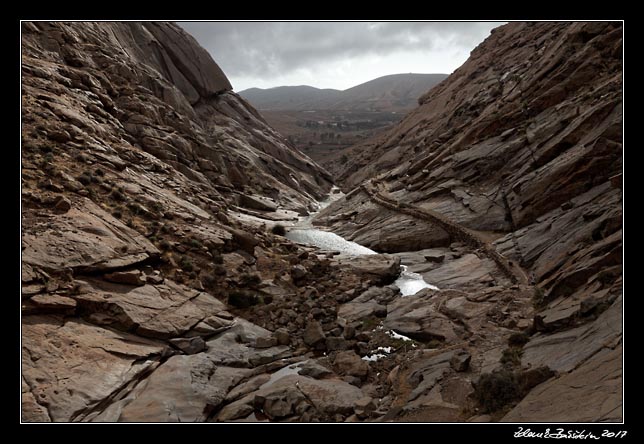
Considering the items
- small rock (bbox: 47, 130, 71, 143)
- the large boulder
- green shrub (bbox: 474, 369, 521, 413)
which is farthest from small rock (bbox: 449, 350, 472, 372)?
small rock (bbox: 47, 130, 71, 143)

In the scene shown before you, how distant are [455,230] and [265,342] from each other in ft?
64.7

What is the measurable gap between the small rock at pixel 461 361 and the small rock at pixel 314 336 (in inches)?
228

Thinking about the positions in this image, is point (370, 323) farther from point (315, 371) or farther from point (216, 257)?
point (216, 257)

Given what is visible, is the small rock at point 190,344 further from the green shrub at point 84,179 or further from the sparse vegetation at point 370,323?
the green shrub at point 84,179

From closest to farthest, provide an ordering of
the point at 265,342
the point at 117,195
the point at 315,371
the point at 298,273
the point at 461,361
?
the point at 461,361 < the point at 315,371 < the point at 265,342 < the point at 117,195 < the point at 298,273

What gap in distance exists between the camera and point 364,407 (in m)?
12.4

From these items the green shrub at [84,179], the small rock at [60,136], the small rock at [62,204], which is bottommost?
the small rock at [62,204]

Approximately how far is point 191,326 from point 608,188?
904 inches

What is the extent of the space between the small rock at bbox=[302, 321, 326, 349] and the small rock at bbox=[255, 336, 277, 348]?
1468mm

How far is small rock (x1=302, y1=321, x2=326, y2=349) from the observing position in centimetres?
1730

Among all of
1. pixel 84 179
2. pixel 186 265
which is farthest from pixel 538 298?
pixel 84 179

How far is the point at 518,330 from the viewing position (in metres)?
16.1

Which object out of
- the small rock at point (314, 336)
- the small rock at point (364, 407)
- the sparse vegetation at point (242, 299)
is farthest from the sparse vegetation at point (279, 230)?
the small rock at point (364, 407)

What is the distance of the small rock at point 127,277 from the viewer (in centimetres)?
1616
